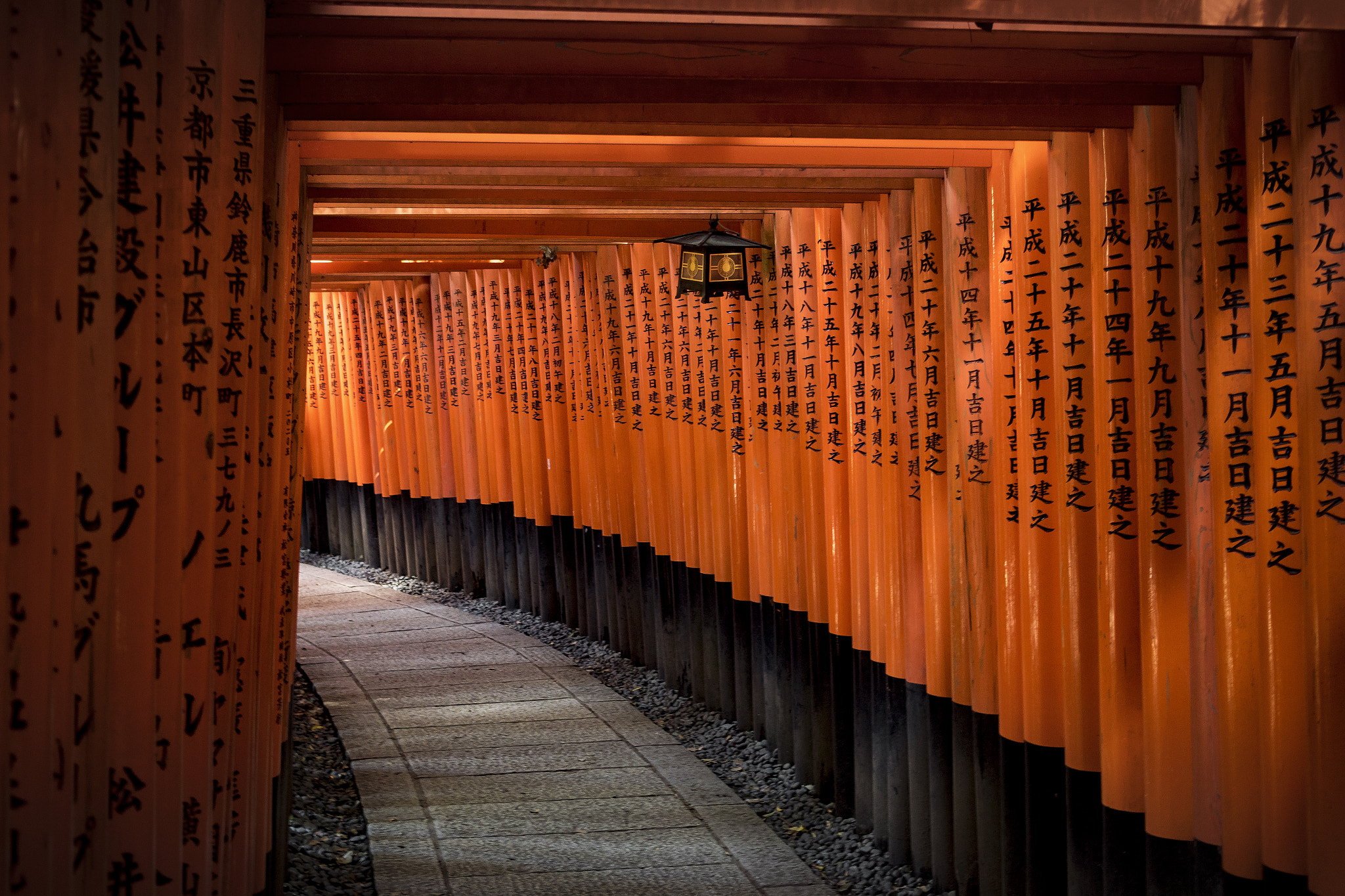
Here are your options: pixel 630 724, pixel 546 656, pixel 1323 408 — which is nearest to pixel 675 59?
pixel 1323 408

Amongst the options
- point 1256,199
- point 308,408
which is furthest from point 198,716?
point 308,408

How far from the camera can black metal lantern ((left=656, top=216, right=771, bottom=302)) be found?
7.89m

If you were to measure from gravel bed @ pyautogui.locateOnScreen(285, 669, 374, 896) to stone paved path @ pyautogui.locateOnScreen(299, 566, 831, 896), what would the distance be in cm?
12

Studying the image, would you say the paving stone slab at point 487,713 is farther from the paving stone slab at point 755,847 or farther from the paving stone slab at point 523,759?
the paving stone slab at point 755,847

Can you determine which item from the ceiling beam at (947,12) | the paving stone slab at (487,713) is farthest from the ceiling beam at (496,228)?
the ceiling beam at (947,12)

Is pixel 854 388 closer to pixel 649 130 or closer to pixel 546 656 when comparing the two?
pixel 649 130

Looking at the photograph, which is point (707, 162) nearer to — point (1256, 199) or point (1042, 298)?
point (1042, 298)

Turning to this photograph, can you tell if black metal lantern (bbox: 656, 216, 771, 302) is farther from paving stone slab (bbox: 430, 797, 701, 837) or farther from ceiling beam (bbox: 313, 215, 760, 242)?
paving stone slab (bbox: 430, 797, 701, 837)

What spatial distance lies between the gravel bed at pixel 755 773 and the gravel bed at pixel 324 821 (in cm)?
255

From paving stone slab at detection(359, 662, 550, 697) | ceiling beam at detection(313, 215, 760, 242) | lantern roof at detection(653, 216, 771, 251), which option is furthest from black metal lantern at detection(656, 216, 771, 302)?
paving stone slab at detection(359, 662, 550, 697)

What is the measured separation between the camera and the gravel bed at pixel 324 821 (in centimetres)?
665

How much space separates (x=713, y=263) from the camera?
805 cm

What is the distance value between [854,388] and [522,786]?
3446 millimetres

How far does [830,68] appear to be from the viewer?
4629 mm
